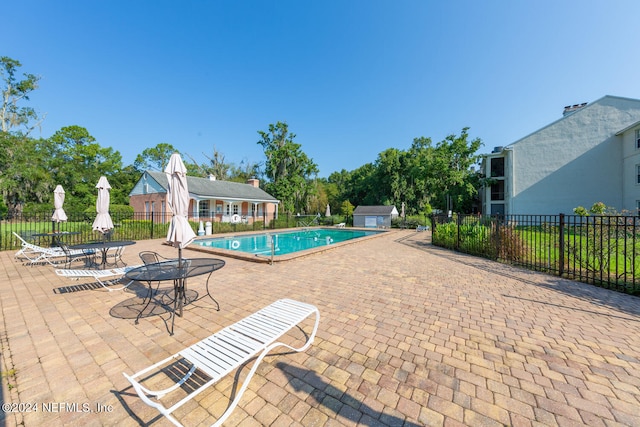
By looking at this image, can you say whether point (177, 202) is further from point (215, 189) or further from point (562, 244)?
point (215, 189)

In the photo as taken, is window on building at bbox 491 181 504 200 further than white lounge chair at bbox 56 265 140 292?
Yes

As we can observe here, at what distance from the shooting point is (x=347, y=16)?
484 inches

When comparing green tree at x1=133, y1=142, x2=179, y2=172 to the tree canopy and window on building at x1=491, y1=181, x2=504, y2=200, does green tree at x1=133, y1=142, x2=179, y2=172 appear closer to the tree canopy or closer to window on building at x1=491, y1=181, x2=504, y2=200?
the tree canopy

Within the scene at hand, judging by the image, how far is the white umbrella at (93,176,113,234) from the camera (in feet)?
21.5

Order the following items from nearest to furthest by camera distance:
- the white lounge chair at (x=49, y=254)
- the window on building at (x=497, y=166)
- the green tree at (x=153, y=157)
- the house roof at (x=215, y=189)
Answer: the white lounge chair at (x=49, y=254), the house roof at (x=215, y=189), the window on building at (x=497, y=166), the green tree at (x=153, y=157)

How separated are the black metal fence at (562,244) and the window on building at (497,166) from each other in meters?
18.6

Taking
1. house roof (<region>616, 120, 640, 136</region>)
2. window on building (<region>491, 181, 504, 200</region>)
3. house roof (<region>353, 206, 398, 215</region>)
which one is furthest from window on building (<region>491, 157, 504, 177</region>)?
house roof (<region>353, 206, 398, 215</region>)

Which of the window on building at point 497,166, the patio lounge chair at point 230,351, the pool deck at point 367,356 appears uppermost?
the window on building at point 497,166

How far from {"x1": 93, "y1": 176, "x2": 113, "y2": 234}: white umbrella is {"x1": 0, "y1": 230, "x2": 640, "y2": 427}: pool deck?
1854mm

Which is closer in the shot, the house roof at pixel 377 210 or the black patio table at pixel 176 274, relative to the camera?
the black patio table at pixel 176 274

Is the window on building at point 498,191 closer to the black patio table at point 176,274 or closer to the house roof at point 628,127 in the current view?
the house roof at point 628,127

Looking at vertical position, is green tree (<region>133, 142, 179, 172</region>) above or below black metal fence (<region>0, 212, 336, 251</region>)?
above

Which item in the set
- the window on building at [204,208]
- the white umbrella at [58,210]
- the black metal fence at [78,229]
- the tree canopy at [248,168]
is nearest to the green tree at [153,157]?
the tree canopy at [248,168]

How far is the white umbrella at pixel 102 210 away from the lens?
6.56 meters
